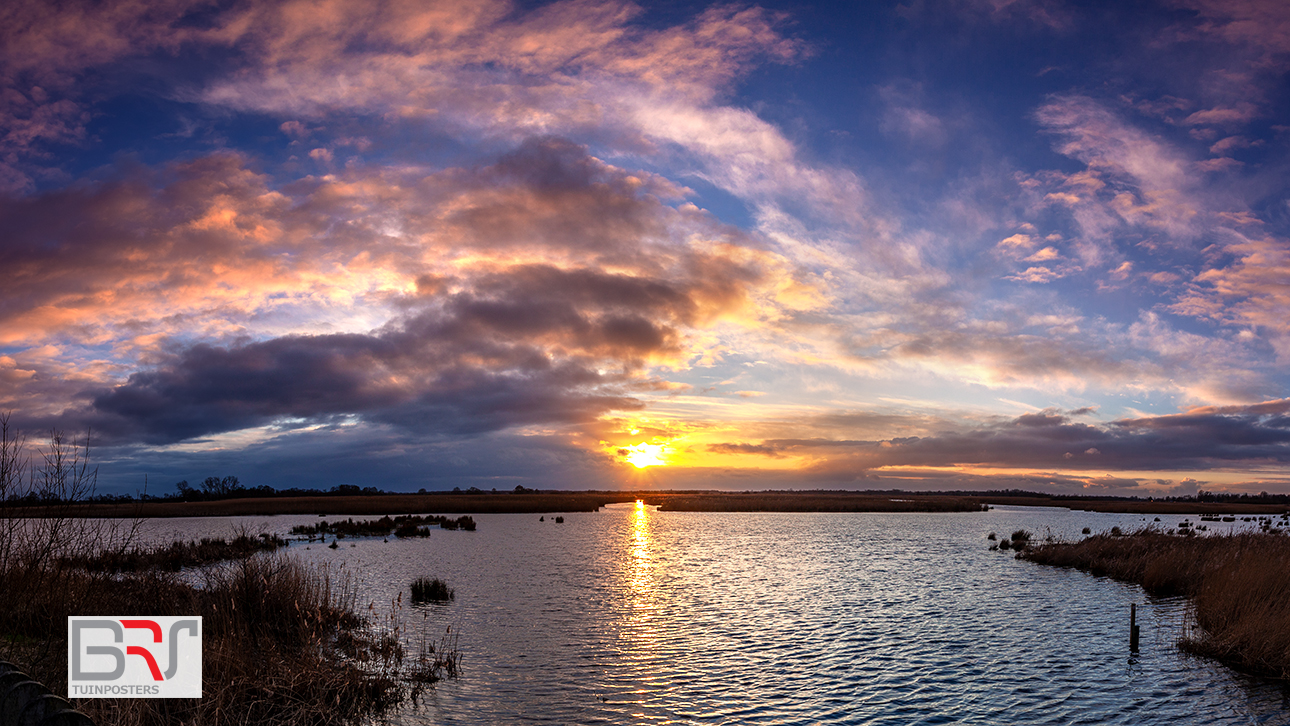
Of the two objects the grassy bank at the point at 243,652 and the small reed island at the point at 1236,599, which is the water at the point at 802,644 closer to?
the small reed island at the point at 1236,599

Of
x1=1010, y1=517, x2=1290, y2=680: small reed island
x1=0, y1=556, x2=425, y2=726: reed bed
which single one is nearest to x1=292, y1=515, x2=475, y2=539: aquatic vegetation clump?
x1=0, y1=556, x2=425, y2=726: reed bed

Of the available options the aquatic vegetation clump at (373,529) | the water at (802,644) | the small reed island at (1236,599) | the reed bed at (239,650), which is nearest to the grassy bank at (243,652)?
the reed bed at (239,650)

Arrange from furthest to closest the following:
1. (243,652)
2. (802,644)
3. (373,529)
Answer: (373,529) → (802,644) → (243,652)

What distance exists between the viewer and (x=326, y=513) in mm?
95938

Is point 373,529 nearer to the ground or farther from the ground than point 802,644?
nearer to the ground

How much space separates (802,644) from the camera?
70.2 feet

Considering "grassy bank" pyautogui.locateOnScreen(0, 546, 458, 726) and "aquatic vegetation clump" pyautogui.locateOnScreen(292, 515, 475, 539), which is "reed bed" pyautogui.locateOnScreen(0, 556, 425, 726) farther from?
"aquatic vegetation clump" pyautogui.locateOnScreen(292, 515, 475, 539)

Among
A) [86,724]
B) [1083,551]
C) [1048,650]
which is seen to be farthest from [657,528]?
[86,724]

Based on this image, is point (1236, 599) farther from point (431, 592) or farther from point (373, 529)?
point (373, 529)

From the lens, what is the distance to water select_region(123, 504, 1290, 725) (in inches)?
613

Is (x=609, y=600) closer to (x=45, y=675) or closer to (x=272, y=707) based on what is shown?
(x=272, y=707)

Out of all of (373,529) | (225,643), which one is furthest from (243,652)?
(373,529)

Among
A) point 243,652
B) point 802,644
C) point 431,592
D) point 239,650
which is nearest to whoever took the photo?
point 239,650

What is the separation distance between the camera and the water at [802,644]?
15.6 metres
